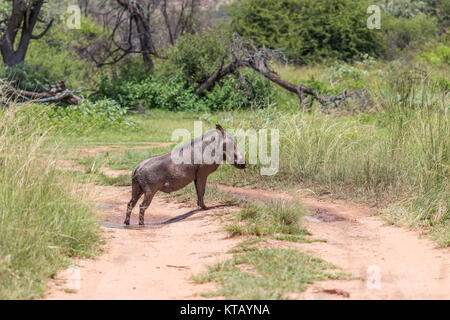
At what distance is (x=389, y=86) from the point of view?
912 cm

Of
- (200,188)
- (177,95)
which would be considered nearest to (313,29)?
(177,95)

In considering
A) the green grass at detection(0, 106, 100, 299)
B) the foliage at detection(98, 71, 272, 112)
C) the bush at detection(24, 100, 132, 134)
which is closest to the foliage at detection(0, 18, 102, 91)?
the bush at detection(24, 100, 132, 134)

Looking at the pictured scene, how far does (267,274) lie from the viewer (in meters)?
4.75

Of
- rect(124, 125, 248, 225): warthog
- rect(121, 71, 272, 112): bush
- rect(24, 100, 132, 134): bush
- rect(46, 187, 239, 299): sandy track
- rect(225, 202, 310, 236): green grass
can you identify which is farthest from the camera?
rect(121, 71, 272, 112): bush

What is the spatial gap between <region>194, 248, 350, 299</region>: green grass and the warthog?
1.85 m

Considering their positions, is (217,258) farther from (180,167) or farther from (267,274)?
(180,167)

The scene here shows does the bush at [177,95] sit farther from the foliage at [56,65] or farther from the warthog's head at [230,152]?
the warthog's head at [230,152]

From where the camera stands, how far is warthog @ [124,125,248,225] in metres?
6.89

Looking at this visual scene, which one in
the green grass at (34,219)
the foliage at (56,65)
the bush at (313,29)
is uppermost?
the bush at (313,29)

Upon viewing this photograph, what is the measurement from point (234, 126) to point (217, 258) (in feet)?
17.7

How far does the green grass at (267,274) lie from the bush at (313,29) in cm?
1936

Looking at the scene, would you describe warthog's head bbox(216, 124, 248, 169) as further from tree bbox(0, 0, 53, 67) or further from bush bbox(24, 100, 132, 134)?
tree bbox(0, 0, 53, 67)

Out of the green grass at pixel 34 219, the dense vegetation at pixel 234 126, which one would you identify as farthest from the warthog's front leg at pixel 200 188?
the green grass at pixel 34 219

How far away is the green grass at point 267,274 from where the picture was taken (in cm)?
430
